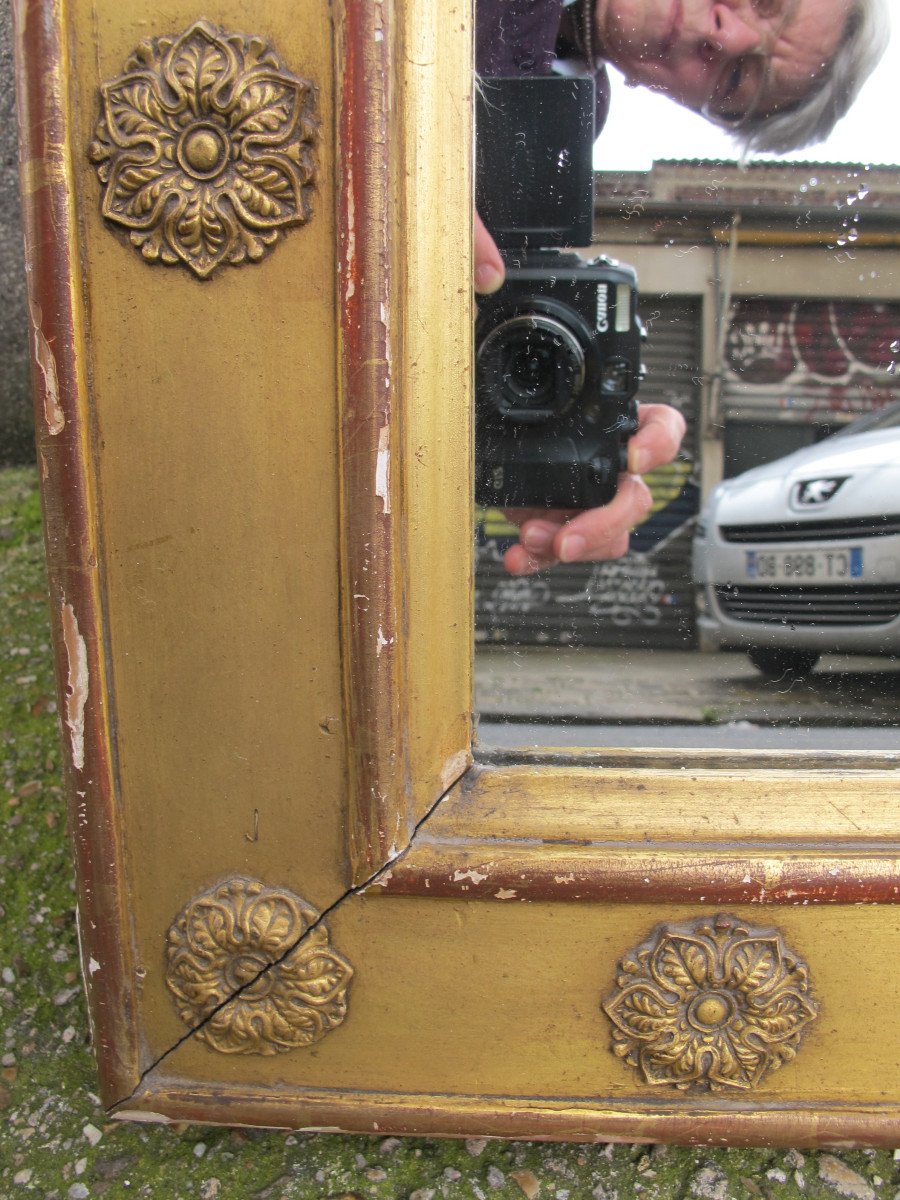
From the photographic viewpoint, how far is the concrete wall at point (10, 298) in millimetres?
1034

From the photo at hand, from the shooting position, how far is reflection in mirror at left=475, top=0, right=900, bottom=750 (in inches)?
29.9

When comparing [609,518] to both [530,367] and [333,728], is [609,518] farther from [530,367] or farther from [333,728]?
[333,728]

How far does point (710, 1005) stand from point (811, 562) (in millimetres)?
473

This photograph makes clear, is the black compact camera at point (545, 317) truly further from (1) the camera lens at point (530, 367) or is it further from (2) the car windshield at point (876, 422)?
(2) the car windshield at point (876, 422)

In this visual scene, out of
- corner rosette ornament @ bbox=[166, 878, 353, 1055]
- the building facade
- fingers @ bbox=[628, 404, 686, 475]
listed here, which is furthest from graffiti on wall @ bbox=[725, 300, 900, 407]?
corner rosette ornament @ bbox=[166, 878, 353, 1055]

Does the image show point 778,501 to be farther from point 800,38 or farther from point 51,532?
point 51,532

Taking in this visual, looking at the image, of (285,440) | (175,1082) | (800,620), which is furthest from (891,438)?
(175,1082)

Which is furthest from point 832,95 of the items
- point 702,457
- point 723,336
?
point 702,457

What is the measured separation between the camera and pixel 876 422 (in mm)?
948

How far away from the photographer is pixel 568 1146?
0.71 meters

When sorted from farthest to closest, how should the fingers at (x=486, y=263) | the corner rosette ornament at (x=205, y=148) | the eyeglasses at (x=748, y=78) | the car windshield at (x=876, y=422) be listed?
the car windshield at (x=876, y=422) → the eyeglasses at (x=748, y=78) → the fingers at (x=486, y=263) → the corner rosette ornament at (x=205, y=148)

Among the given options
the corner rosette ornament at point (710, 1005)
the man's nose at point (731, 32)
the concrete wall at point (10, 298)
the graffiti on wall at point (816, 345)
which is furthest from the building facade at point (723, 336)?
the concrete wall at point (10, 298)

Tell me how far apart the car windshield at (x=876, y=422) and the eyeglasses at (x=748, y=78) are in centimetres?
35

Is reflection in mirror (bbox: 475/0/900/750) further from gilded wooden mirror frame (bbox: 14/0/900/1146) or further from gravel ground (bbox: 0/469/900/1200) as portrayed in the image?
gravel ground (bbox: 0/469/900/1200)
